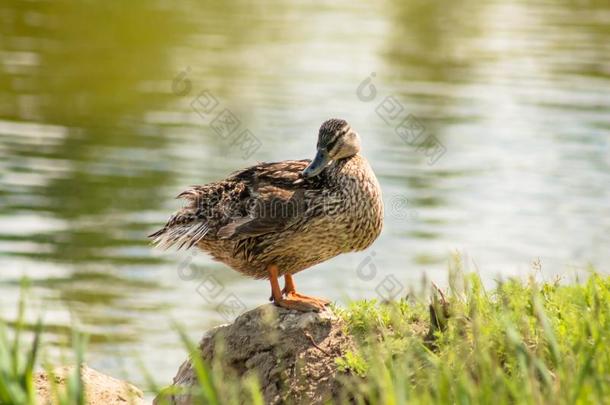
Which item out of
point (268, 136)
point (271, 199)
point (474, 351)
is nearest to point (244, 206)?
point (271, 199)

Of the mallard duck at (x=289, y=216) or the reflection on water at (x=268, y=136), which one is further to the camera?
the reflection on water at (x=268, y=136)

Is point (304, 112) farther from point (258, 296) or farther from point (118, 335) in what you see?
point (118, 335)

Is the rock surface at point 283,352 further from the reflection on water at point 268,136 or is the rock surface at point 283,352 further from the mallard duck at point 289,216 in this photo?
the reflection on water at point 268,136

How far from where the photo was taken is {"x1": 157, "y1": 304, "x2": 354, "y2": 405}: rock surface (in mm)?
6598

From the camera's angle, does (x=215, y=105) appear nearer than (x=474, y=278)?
No

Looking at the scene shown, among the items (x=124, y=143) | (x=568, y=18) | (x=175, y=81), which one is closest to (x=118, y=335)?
(x=124, y=143)

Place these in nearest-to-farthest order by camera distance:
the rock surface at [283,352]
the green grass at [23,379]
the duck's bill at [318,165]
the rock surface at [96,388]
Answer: the green grass at [23,379] → the rock surface at [283,352] → the duck's bill at [318,165] → the rock surface at [96,388]

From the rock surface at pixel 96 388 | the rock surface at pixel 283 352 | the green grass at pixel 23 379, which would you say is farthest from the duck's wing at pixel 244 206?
the green grass at pixel 23 379

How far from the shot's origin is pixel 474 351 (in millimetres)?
5309

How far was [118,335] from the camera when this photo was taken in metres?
10.8

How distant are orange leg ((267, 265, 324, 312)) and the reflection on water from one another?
0.62 metres

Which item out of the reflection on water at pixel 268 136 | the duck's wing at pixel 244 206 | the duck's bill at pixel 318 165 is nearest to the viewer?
the duck's wing at pixel 244 206

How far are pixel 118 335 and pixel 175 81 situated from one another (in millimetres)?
11640

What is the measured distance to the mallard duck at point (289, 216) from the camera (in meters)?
6.97
